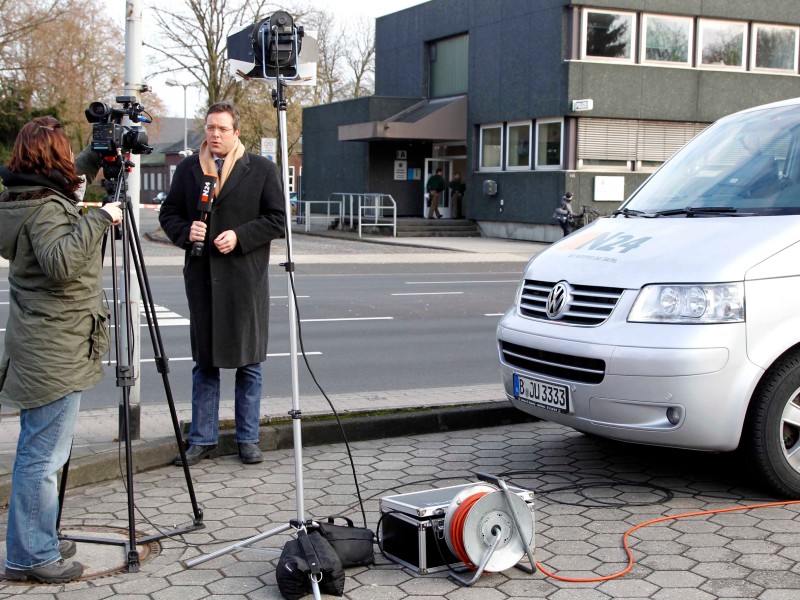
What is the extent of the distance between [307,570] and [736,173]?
359cm

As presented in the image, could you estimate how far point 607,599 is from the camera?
399 cm

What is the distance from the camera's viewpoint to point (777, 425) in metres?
5.06

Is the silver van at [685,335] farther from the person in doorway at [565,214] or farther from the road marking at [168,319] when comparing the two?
the person in doorway at [565,214]

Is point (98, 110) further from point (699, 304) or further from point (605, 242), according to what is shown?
point (699, 304)

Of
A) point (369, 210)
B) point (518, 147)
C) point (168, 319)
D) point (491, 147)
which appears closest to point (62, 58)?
point (369, 210)

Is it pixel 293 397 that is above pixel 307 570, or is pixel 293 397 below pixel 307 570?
above

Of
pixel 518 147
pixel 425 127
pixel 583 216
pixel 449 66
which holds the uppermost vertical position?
pixel 449 66

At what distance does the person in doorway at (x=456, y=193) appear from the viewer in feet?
116

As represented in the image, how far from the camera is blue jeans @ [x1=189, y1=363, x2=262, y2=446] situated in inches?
235

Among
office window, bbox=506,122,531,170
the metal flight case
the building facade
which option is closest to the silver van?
the metal flight case

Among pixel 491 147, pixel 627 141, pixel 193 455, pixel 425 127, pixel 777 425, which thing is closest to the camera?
pixel 777 425

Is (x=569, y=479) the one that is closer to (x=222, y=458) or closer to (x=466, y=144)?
(x=222, y=458)

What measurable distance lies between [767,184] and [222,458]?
3603mm

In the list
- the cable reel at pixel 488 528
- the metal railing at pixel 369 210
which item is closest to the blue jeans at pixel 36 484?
the cable reel at pixel 488 528
